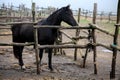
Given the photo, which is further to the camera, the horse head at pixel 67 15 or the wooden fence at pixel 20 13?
the wooden fence at pixel 20 13

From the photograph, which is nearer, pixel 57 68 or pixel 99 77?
pixel 99 77

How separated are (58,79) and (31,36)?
175 cm

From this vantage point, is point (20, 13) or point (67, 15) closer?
point (67, 15)

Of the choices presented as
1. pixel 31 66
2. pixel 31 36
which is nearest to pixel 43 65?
pixel 31 66

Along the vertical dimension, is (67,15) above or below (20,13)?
above

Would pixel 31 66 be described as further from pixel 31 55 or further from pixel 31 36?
pixel 31 55

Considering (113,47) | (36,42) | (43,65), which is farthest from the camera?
(43,65)

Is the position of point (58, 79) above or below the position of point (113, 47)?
below

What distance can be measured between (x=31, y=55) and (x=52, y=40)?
9.68 ft

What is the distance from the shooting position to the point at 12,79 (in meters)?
6.73

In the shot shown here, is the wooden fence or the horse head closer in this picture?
the horse head

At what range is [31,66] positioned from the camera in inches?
329

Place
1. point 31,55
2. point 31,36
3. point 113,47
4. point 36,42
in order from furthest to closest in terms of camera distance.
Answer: point 31,55, point 31,36, point 36,42, point 113,47

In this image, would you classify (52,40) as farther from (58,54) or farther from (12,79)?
(58,54)
